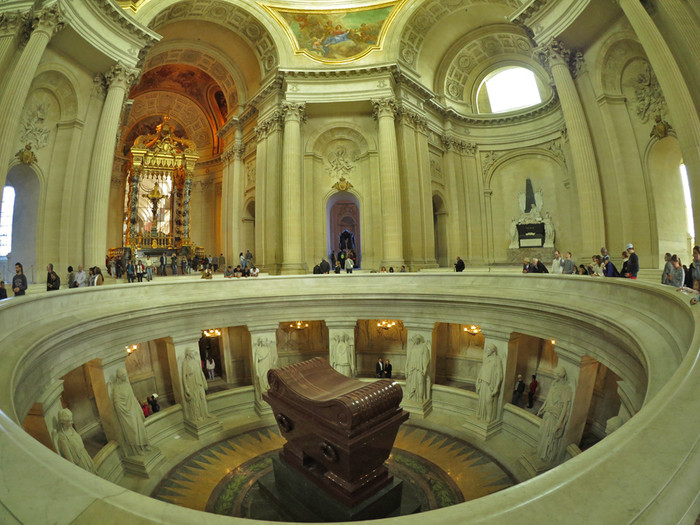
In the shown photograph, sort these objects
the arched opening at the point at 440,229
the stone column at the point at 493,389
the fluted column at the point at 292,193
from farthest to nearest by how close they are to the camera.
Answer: the arched opening at the point at 440,229
the fluted column at the point at 292,193
the stone column at the point at 493,389

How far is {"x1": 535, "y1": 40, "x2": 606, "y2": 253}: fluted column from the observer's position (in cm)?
1308

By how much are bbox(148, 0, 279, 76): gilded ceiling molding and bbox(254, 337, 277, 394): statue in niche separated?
14314 millimetres

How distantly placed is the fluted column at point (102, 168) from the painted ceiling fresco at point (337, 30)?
26.8 ft

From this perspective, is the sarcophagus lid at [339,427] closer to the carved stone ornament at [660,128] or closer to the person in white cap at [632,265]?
the person in white cap at [632,265]

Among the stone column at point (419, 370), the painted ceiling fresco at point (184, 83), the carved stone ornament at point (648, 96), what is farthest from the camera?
the painted ceiling fresco at point (184, 83)

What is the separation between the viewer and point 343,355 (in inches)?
472

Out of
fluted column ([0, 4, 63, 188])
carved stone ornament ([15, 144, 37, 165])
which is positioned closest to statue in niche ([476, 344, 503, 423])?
fluted column ([0, 4, 63, 188])

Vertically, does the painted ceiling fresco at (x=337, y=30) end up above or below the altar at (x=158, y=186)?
above

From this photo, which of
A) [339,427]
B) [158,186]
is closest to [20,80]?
[158,186]

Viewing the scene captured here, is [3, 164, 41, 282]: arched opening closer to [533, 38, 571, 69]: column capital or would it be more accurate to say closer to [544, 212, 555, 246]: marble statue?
[533, 38, 571, 69]: column capital

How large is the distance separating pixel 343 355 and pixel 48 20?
1302 cm

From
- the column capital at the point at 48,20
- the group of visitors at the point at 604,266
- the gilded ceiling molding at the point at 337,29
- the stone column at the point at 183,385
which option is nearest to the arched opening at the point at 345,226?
the gilded ceiling molding at the point at 337,29

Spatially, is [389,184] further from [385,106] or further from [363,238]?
[385,106]

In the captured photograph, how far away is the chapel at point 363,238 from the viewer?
13.6 feet
